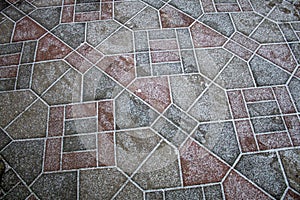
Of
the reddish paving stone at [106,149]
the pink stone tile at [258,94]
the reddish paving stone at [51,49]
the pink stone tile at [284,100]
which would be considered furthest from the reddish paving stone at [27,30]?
the pink stone tile at [284,100]

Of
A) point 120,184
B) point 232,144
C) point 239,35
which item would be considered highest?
point 239,35

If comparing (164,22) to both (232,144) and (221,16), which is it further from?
(232,144)

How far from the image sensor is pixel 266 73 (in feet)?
8.54

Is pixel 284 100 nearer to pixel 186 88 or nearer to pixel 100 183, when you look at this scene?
pixel 186 88

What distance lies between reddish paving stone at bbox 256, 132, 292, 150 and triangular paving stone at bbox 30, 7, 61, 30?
261 centimetres

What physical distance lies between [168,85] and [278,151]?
3.78 ft

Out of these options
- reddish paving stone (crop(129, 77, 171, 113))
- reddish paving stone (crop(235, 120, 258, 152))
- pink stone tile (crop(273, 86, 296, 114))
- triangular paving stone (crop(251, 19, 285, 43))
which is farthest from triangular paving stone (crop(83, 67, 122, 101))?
triangular paving stone (crop(251, 19, 285, 43))

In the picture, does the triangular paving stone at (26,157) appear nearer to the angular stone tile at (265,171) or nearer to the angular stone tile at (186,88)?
the angular stone tile at (186,88)

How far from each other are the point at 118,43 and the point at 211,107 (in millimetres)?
1263

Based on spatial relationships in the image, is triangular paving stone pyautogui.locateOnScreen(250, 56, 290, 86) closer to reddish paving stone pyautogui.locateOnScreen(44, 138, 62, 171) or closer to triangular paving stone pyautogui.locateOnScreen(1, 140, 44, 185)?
reddish paving stone pyautogui.locateOnScreen(44, 138, 62, 171)

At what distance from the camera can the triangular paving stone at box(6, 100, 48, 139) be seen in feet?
7.52

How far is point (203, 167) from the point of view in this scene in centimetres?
210

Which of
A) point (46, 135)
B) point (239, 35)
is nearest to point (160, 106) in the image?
point (46, 135)

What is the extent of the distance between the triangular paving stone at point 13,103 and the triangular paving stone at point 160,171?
130cm
